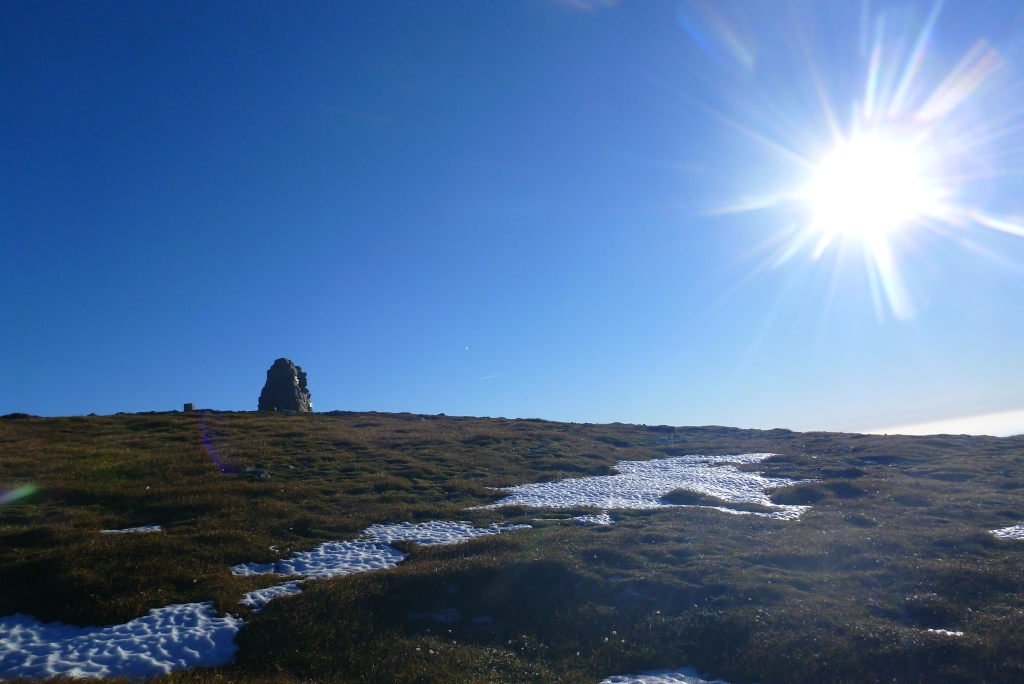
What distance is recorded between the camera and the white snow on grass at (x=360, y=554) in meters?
18.5

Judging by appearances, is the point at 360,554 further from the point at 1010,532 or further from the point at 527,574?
the point at 1010,532

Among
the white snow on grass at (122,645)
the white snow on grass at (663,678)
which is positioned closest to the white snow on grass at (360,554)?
the white snow on grass at (122,645)

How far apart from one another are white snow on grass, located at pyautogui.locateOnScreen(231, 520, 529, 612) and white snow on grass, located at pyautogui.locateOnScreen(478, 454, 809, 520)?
6.10 meters

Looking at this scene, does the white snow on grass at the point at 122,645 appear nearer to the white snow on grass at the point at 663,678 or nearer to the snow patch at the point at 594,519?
the white snow on grass at the point at 663,678

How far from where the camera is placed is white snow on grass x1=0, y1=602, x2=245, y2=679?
12938 millimetres

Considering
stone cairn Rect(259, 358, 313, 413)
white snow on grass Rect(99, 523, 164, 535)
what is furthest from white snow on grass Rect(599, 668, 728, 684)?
stone cairn Rect(259, 358, 313, 413)

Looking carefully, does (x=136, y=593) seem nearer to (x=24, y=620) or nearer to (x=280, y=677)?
(x=24, y=620)

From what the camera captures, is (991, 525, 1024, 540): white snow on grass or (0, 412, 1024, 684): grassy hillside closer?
(0, 412, 1024, 684): grassy hillside

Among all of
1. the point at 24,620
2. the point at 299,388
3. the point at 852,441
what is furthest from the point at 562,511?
the point at 299,388

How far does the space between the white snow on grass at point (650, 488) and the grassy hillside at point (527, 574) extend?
1.92 meters

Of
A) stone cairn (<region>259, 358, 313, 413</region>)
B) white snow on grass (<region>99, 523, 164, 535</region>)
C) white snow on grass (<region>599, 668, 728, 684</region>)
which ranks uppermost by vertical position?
stone cairn (<region>259, 358, 313, 413</region>)

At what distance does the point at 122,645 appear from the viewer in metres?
14.1

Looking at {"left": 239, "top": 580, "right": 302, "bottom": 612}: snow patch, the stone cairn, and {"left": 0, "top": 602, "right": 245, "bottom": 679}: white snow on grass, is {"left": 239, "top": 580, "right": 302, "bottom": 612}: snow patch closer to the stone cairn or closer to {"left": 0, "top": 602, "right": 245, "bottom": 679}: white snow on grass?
{"left": 0, "top": 602, "right": 245, "bottom": 679}: white snow on grass

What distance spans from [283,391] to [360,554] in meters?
57.2
